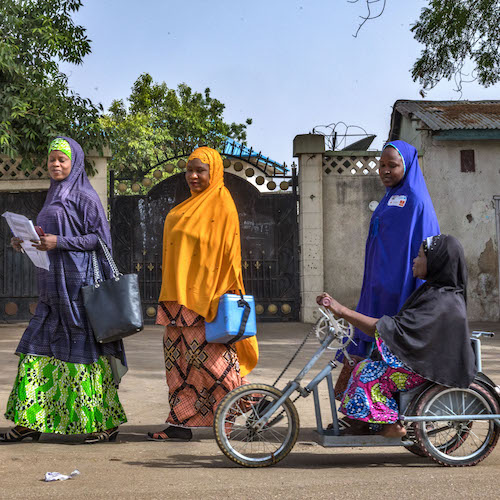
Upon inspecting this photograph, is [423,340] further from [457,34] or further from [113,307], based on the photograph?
[457,34]

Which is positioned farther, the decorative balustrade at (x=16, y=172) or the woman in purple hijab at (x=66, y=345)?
the decorative balustrade at (x=16, y=172)

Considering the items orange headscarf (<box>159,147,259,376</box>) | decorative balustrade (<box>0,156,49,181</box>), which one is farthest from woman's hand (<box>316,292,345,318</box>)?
decorative balustrade (<box>0,156,49,181</box>)

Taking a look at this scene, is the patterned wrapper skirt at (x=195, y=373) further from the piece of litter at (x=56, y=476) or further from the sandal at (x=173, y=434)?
the piece of litter at (x=56, y=476)

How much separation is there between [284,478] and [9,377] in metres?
4.07

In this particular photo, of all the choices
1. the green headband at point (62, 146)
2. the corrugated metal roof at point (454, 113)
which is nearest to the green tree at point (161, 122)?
the corrugated metal roof at point (454, 113)

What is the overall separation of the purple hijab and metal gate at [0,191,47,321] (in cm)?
768

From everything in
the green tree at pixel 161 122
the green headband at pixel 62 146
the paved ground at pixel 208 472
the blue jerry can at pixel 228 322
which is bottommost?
the paved ground at pixel 208 472

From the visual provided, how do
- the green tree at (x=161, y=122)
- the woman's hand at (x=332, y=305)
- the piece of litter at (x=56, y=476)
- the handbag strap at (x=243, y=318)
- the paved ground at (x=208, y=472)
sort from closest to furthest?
the paved ground at (x=208, y=472) < the piece of litter at (x=56, y=476) < the woman's hand at (x=332, y=305) < the handbag strap at (x=243, y=318) < the green tree at (x=161, y=122)

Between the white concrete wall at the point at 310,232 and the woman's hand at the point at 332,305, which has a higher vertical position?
the white concrete wall at the point at 310,232

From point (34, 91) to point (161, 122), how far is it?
15245 millimetres

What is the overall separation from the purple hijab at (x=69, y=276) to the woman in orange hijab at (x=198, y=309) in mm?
386

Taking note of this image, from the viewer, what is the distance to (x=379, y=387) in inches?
147

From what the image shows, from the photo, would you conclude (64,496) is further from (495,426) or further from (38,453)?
(495,426)

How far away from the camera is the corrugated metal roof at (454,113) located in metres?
12.6
